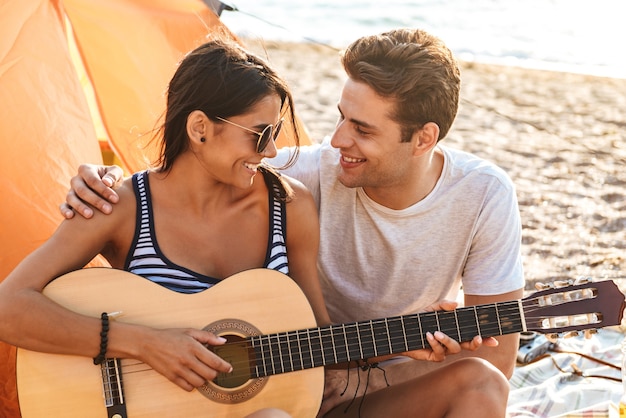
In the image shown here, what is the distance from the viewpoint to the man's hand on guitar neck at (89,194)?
2020 mm

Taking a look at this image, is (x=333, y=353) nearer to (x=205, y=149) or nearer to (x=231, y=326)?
(x=231, y=326)

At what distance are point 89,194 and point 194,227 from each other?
0.91 ft

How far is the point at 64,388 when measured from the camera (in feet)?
6.36

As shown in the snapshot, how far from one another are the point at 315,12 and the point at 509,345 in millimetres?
11217

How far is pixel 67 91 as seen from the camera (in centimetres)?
289

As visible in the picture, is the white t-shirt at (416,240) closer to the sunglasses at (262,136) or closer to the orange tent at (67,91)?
the sunglasses at (262,136)

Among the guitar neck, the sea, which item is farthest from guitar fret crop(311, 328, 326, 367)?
the sea

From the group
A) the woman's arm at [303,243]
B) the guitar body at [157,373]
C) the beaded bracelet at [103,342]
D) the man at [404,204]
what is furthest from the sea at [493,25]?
the beaded bracelet at [103,342]

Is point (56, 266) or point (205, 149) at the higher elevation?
point (205, 149)

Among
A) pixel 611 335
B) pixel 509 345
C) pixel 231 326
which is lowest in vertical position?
pixel 611 335

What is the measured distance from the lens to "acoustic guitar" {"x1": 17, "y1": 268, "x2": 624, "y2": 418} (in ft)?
6.44

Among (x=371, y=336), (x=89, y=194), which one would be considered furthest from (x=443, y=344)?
(x=89, y=194)

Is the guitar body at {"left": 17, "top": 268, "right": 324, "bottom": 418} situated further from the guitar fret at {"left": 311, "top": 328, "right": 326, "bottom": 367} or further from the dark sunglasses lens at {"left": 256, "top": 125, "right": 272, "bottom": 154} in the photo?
the dark sunglasses lens at {"left": 256, "top": 125, "right": 272, "bottom": 154}

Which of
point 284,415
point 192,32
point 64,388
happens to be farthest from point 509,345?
point 192,32
